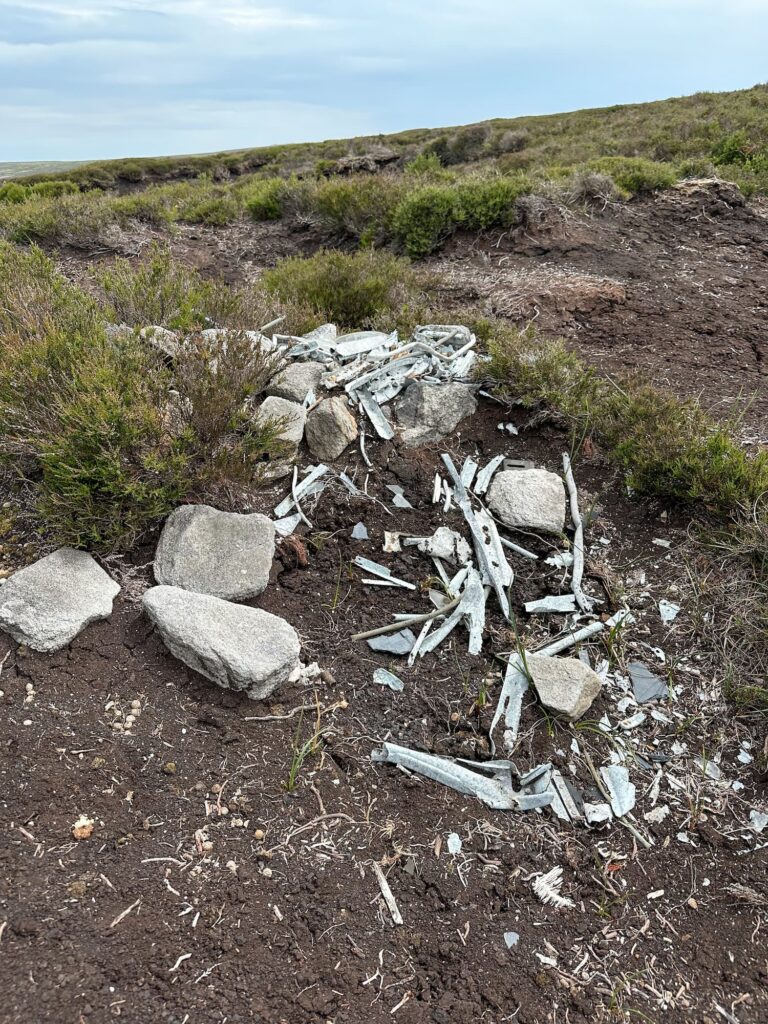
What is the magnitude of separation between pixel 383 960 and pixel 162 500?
2.33 meters

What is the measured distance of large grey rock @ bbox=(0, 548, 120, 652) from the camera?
3.05 m

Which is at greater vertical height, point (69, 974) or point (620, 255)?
point (620, 255)

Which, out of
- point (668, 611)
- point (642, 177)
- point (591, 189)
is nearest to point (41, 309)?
point (668, 611)

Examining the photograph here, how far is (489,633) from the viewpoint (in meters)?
3.47

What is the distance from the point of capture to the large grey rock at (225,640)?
2973 mm

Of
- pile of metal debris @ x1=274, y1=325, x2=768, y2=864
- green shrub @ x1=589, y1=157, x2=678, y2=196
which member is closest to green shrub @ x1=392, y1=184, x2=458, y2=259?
green shrub @ x1=589, y1=157, x2=678, y2=196

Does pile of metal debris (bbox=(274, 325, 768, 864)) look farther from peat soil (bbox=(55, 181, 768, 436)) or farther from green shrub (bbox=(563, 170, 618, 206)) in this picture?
green shrub (bbox=(563, 170, 618, 206))

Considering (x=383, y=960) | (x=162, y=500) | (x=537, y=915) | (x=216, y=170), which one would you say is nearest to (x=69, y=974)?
(x=383, y=960)

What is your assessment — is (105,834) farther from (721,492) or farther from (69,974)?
(721,492)

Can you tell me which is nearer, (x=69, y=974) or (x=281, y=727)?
(x=69, y=974)

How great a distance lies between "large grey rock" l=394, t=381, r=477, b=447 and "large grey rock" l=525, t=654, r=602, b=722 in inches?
68.0

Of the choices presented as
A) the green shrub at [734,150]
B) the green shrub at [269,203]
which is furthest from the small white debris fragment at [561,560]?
the green shrub at [734,150]

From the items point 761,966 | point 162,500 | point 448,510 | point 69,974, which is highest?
point 162,500

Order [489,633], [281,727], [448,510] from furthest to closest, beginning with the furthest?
[448,510]
[489,633]
[281,727]
